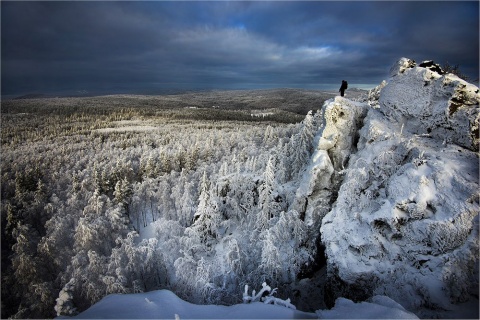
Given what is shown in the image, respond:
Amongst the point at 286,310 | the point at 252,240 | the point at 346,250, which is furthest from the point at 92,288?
the point at 346,250

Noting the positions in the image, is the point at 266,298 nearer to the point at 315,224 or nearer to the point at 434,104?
the point at 315,224

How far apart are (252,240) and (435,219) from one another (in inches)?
667

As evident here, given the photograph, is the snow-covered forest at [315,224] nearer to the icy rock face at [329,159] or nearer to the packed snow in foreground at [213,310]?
the icy rock face at [329,159]

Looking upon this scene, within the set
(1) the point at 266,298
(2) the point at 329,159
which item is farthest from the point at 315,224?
(1) the point at 266,298

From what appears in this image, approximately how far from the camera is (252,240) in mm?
27297

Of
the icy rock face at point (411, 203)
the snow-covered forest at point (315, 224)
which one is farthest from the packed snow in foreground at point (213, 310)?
the snow-covered forest at point (315, 224)

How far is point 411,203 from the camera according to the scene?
16312mm

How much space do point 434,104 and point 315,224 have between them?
14538mm

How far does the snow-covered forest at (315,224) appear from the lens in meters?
15.4

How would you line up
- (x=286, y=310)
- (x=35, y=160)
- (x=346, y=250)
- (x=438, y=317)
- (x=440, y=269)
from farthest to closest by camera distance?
(x=35, y=160), (x=346, y=250), (x=440, y=269), (x=438, y=317), (x=286, y=310)

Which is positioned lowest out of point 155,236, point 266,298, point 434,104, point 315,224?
point 155,236

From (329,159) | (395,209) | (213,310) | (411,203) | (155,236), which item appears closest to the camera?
(213,310)

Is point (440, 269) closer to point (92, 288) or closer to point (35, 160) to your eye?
point (92, 288)

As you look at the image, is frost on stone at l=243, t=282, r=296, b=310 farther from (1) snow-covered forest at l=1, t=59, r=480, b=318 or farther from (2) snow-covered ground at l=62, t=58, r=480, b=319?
(1) snow-covered forest at l=1, t=59, r=480, b=318
